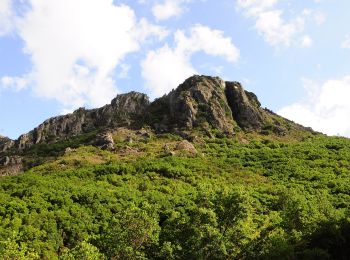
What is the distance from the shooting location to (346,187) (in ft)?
287

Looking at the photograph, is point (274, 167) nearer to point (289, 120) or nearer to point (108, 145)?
point (108, 145)

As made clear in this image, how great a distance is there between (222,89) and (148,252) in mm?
85400

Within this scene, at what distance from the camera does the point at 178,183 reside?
291 feet

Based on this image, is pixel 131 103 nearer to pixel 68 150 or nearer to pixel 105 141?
pixel 105 141

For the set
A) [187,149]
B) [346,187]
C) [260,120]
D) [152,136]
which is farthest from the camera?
[260,120]

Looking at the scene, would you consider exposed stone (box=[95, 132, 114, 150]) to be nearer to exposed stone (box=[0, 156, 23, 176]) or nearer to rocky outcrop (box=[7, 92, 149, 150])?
rocky outcrop (box=[7, 92, 149, 150])

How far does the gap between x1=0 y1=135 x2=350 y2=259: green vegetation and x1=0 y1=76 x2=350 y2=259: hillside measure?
0.63 ft

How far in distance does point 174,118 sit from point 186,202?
157 feet

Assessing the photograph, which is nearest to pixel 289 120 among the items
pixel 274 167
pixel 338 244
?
pixel 274 167

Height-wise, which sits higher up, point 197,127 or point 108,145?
point 197,127

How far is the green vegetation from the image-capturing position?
53.2 meters

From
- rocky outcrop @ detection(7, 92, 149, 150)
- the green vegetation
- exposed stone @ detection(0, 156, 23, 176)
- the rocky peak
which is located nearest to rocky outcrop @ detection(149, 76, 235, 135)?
the rocky peak

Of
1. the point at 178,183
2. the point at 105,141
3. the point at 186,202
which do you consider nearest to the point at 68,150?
the point at 105,141

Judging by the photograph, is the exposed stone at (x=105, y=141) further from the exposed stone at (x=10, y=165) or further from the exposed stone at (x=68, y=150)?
the exposed stone at (x=10, y=165)
